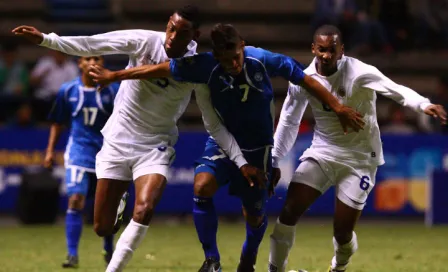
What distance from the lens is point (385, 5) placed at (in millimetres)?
21156

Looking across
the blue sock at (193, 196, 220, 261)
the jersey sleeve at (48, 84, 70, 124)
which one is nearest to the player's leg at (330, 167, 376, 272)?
the blue sock at (193, 196, 220, 261)

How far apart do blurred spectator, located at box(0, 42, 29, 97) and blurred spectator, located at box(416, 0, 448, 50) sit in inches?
321

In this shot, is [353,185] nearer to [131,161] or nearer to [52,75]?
[131,161]

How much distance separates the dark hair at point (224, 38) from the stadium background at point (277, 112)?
3.32 meters

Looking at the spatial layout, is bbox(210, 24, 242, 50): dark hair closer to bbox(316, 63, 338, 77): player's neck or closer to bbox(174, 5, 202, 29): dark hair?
bbox(174, 5, 202, 29): dark hair

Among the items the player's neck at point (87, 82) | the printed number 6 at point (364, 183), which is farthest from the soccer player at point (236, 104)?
the player's neck at point (87, 82)

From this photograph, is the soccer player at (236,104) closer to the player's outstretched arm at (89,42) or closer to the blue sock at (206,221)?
the blue sock at (206,221)

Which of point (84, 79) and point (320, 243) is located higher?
point (84, 79)

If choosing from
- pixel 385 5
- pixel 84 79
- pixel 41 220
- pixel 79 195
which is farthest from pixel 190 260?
pixel 385 5

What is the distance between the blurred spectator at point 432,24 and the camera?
71.8 ft

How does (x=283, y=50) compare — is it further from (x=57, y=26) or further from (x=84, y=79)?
(x=84, y=79)

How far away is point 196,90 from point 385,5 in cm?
1317

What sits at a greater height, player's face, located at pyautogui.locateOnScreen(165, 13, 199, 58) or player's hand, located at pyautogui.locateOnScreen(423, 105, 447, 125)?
player's face, located at pyautogui.locateOnScreen(165, 13, 199, 58)

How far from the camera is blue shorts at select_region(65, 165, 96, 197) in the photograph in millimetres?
11250
